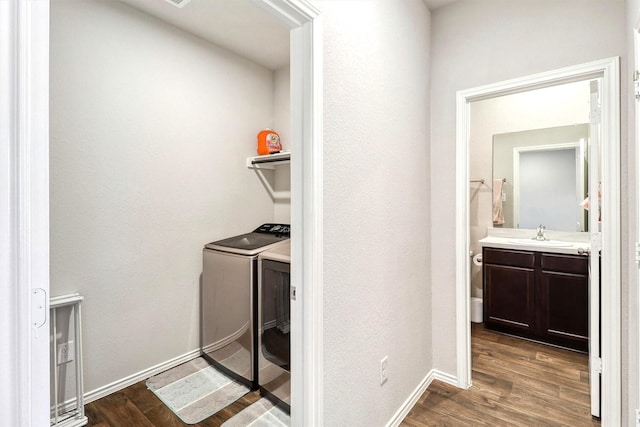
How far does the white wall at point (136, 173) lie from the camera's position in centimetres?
195

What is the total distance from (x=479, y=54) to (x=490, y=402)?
2346 mm

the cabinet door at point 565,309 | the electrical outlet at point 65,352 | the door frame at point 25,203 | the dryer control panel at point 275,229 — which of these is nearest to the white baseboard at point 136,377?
the electrical outlet at point 65,352

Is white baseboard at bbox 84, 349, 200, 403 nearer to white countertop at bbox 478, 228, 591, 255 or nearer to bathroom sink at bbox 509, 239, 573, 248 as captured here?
white countertop at bbox 478, 228, 591, 255

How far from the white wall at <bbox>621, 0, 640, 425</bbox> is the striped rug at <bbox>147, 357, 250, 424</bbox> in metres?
2.18

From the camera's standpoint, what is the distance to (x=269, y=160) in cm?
289

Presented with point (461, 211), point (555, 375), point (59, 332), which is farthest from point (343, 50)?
point (555, 375)

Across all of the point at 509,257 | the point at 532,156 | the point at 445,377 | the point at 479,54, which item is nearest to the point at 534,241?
the point at 509,257

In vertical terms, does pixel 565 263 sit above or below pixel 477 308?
above

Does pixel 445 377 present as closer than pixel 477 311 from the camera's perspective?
Yes

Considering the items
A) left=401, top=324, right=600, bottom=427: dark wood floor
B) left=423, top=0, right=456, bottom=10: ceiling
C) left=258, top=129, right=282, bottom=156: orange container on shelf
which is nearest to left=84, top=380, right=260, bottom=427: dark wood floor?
left=401, top=324, right=600, bottom=427: dark wood floor

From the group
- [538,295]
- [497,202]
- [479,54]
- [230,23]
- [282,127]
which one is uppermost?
[230,23]

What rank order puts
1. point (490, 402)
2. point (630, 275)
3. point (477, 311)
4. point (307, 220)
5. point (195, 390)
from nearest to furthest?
point (307, 220) < point (630, 275) < point (490, 402) < point (195, 390) < point (477, 311)

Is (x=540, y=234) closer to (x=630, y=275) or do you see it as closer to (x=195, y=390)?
(x=630, y=275)

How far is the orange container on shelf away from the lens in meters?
3.04
